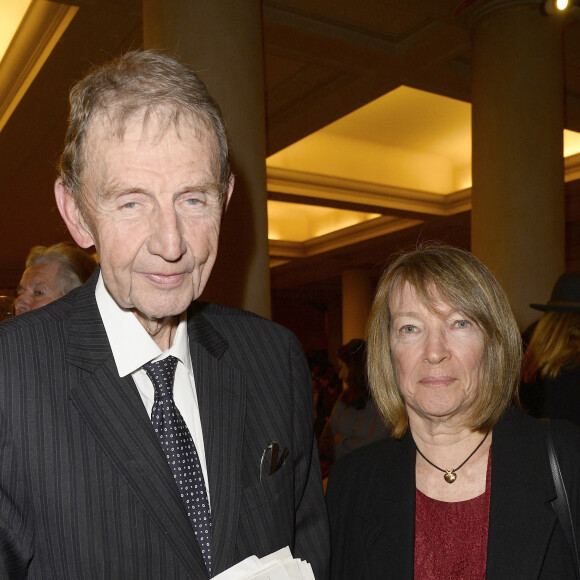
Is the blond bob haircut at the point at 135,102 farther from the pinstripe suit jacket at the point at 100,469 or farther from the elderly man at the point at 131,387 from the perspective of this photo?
Answer: the pinstripe suit jacket at the point at 100,469

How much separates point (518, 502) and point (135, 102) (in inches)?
58.0

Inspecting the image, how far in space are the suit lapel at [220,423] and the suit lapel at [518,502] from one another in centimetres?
88

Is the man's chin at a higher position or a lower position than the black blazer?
higher

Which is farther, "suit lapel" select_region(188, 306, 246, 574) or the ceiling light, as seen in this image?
the ceiling light

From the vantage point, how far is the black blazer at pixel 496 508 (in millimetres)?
1787

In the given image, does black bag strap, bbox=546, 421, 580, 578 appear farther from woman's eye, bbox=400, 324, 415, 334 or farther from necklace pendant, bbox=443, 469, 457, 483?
woman's eye, bbox=400, 324, 415, 334

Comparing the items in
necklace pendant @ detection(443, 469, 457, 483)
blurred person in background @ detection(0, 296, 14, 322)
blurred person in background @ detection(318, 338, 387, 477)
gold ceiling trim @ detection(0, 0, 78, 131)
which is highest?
gold ceiling trim @ detection(0, 0, 78, 131)

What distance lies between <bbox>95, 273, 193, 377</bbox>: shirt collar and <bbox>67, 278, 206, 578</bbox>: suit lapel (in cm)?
2

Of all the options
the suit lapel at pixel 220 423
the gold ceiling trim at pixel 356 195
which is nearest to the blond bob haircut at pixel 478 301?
the suit lapel at pixel 220 423

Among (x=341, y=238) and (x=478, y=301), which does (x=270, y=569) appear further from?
(x=341, y=238)

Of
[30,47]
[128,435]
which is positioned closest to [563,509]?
[128,435]

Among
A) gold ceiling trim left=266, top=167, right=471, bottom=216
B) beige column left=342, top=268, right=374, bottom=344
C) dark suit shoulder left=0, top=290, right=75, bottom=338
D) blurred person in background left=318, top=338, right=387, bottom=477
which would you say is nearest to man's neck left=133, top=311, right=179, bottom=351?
dark suit shoulder left=0, top=290, right=75, bottom=338

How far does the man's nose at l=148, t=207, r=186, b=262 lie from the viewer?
3.89 feet

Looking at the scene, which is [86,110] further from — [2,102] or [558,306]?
[2,102]
